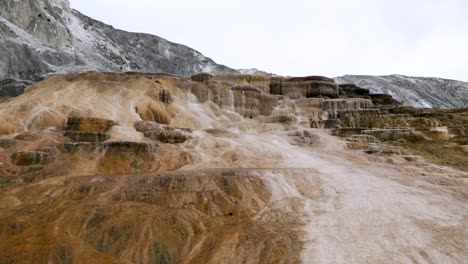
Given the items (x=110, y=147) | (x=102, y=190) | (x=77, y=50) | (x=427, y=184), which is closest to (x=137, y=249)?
(x=102, y=190)

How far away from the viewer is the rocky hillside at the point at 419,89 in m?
65.1

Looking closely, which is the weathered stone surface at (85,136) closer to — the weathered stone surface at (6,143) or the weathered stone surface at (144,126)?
the weathered stone surface at (6,143)

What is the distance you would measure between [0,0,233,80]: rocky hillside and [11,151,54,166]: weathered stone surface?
3066 centimetres

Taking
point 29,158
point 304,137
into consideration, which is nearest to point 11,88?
point 29,158

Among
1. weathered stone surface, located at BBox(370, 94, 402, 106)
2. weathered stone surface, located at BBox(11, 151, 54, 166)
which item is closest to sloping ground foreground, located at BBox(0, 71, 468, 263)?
weathered stone surface, located at BBox(11, 151, 54, 166)

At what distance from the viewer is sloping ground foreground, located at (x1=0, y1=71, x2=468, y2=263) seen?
1051 cm

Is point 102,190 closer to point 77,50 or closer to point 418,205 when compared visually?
point 418,205

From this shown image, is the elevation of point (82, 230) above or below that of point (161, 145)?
below

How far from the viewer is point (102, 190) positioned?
45.3 ft

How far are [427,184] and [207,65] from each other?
61381 mm

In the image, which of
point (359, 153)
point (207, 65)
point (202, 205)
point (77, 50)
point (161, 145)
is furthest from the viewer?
point (207, 65)

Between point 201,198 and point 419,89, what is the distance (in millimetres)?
66593

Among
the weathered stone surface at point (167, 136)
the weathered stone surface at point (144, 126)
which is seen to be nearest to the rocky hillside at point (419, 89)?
the weathered stone surface at point (144, 126)

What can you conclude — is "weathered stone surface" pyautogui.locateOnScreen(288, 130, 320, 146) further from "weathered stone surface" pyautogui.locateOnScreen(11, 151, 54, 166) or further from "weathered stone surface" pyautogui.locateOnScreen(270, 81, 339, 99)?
"weathered stone surface" pyautogui.locateOnScreen(11, 151, 54, 166)
